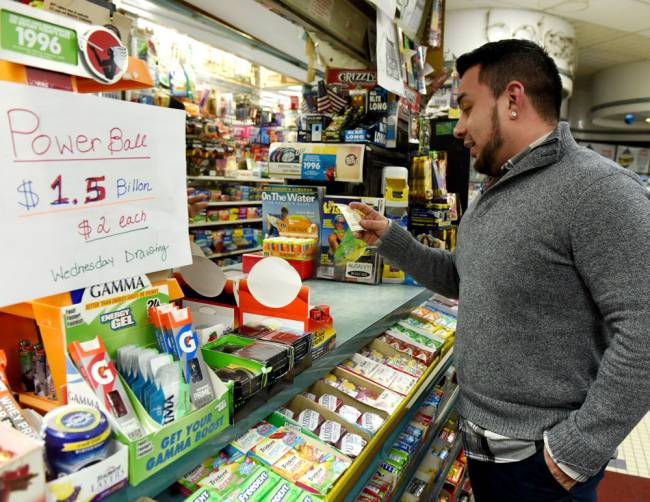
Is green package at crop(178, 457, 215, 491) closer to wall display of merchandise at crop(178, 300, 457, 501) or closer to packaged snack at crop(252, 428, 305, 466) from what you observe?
wall display of merchandise at crop(178, 300, 457, 501)

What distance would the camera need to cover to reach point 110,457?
28.4 inches

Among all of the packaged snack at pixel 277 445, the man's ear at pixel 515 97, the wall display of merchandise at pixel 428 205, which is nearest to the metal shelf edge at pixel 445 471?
the wall display of merchandise at pixel 428 205

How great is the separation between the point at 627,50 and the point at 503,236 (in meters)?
7.99

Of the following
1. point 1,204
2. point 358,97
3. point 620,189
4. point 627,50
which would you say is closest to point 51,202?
point 1,204

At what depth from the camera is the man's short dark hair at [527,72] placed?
144 centimetres

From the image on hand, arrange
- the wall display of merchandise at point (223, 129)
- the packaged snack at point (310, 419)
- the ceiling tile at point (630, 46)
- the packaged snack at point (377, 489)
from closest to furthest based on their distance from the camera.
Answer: the packaged snack at point (310, 419) < the packaged snack at point (377, 489) < the wall display of merchandise at point (223, 129) < the ceiling tile at point (630, 46)

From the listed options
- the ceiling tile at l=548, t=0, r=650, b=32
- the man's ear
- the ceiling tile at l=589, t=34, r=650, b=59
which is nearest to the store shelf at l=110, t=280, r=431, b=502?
the man's ear

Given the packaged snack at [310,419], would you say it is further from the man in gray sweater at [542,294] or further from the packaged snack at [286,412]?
the man in gray sweater at [542,294]

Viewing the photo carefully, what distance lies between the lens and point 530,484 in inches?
55.7

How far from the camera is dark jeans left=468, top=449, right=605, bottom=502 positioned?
4.53 feet

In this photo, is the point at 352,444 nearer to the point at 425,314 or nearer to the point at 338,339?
the point at 338,339

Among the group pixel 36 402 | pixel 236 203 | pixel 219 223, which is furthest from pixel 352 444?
pixel 236 203

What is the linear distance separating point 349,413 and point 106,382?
91 cm

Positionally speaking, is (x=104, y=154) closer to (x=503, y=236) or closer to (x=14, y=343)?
(x=14, y=343)
